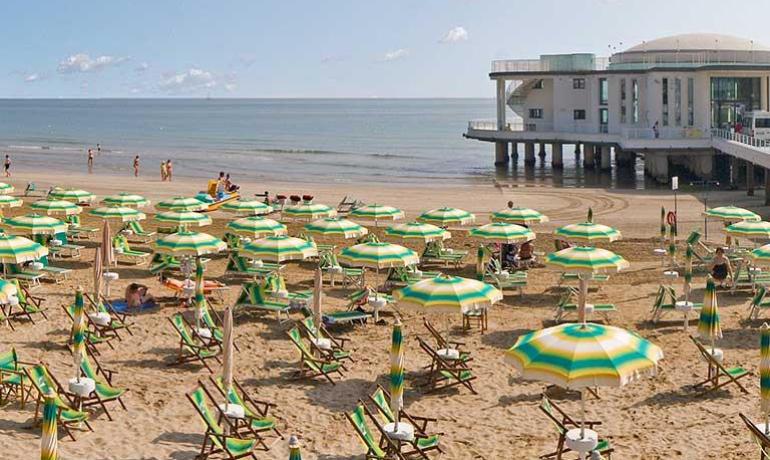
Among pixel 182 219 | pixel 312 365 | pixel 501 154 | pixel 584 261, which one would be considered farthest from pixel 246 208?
pixel 501 154

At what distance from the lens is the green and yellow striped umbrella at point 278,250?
60.9 feet

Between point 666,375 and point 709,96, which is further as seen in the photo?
point 709,96

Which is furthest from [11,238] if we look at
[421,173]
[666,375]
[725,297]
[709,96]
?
[421,173]

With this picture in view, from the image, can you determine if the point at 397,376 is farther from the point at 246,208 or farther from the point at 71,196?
the point at 71,196

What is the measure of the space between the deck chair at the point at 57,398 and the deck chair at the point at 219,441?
1566 mm

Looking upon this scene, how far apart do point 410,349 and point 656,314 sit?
4.63 metres

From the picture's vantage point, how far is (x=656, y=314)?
17812 millimetres

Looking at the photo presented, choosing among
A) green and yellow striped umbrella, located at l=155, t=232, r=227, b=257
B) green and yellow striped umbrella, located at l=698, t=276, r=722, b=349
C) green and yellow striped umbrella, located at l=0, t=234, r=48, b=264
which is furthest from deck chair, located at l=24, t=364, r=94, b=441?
green and yellow striped umbrella, located at l=698, t=276, r=722, b=349

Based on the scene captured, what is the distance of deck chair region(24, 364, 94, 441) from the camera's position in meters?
11.9

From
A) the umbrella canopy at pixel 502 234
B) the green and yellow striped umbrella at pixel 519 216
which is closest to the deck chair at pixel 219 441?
the umbrella canopy at pixel 502 234

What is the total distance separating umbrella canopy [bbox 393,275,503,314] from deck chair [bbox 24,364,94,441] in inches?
185

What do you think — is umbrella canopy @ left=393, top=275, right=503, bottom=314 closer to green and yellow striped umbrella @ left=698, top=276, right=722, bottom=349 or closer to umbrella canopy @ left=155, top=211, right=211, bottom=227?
green and yellow striped umbrella @ left=698, top=276, right=722, bottom=349

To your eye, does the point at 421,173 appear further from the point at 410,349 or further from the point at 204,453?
the point at 204,453

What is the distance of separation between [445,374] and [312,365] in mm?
1850
